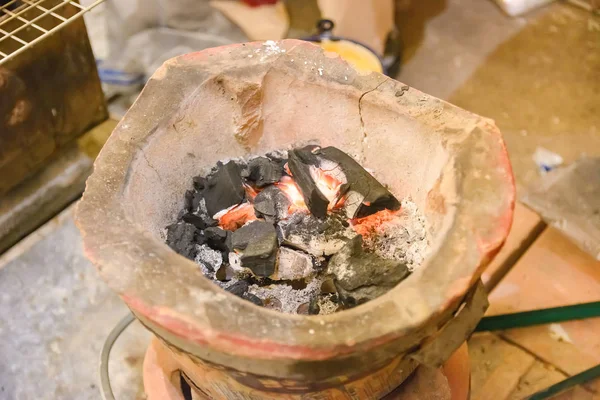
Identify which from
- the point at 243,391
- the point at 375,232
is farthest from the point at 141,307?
the point at 375,232

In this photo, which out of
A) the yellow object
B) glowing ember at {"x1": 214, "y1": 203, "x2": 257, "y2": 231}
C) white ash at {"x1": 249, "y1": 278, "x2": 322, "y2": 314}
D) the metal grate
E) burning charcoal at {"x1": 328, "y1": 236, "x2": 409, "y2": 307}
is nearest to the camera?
burning charcoal at {"x1": 328, "y1": 236, "x2": 409, "y2": 307}

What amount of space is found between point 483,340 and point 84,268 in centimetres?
119

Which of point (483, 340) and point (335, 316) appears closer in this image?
point (335, 316)

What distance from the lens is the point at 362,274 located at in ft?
3.44

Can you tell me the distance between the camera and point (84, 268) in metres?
1.76

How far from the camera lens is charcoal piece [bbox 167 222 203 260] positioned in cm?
112

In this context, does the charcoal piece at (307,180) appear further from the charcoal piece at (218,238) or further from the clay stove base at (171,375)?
the clay stove base at (171,375)

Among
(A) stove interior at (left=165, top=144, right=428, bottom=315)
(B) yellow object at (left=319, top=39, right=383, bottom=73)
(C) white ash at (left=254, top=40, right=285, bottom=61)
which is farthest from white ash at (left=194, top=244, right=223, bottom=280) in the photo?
(B) yellow object at (left=319, top=39, right=383, bottom=73)

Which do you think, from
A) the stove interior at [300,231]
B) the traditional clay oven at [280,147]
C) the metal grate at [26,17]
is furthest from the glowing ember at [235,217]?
the metal grate at [26,17]

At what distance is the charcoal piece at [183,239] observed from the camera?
1120 mm

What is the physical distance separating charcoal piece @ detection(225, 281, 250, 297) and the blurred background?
0.59m

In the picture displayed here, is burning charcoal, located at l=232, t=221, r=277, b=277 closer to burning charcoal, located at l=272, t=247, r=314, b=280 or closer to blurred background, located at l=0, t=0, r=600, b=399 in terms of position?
burning charcoal, located at l=272, t=247, r=314, b=280

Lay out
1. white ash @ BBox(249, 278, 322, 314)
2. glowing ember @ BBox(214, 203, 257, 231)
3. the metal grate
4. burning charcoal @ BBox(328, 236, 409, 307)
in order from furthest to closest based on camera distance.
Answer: the metal grate → glowing ember @ BBox(214, 203, 257, 231) → white ash @ BBox(249, 278, 322, 314) → burning charcoal @ BBox(328, 236, 409, 307)

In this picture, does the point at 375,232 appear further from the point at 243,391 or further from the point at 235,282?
the point at 243,391
